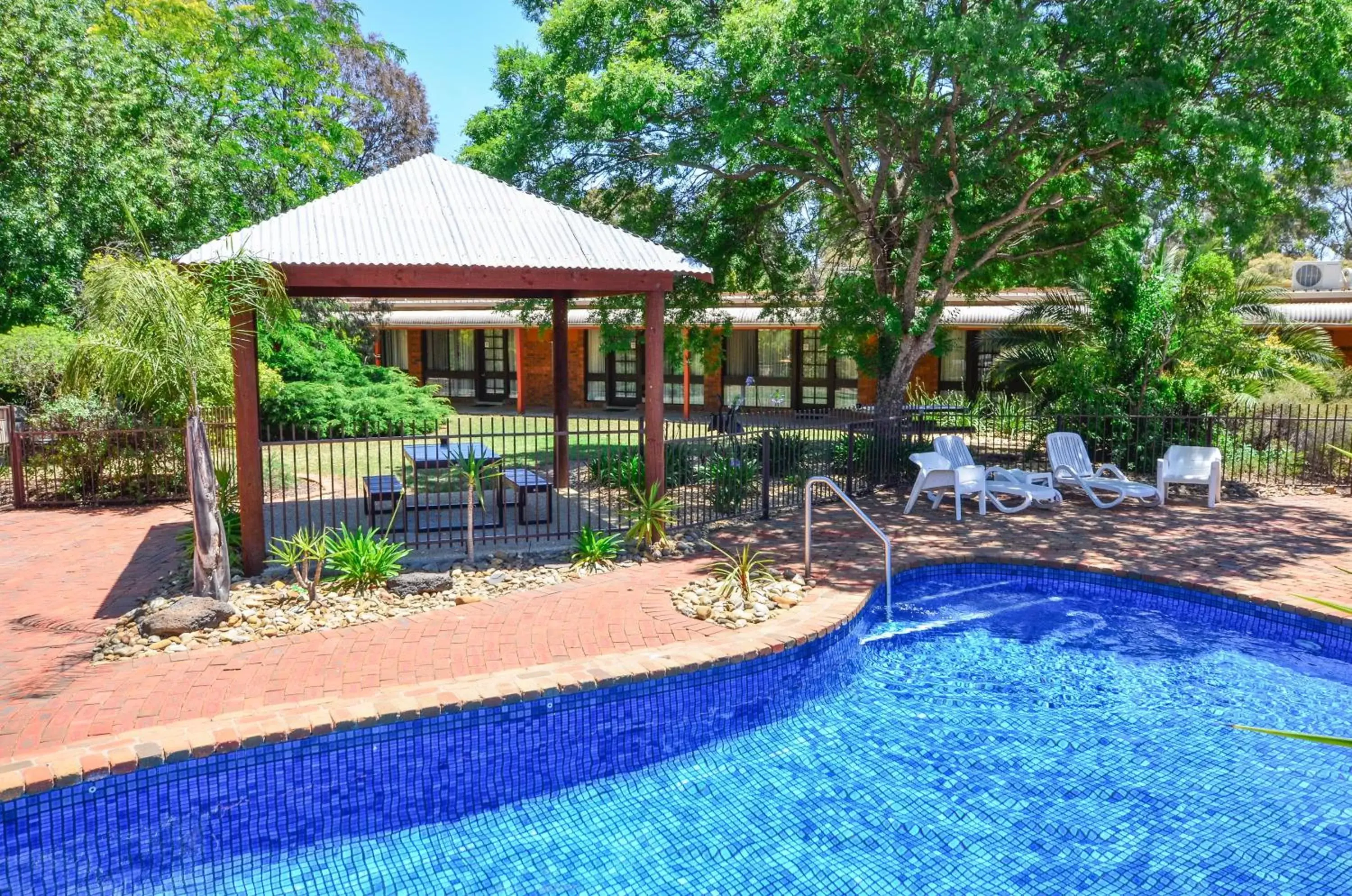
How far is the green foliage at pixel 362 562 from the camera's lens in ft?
23.3

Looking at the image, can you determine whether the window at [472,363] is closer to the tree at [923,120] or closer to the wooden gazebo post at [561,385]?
the tree at [923,120]

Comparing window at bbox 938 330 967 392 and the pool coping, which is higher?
window at bbox 938 330 967 392

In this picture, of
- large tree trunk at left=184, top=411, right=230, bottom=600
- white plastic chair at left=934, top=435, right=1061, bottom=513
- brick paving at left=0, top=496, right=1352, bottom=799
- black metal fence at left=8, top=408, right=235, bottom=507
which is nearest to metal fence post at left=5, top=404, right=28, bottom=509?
black metal fence at left=8, top=408, right=235, bottom=507

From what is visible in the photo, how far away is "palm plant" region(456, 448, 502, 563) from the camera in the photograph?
779cm

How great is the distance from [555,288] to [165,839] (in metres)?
5.22

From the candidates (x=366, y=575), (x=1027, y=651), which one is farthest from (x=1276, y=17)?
(x=366, y=575)

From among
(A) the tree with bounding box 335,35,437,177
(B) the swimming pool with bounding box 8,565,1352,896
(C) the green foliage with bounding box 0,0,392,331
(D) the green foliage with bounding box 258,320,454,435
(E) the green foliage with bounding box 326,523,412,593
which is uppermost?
(A) the tree with bounding box 335,35,437,177

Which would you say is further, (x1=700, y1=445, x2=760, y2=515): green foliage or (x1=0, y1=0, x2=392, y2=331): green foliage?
(x1=0, y1=0, x2=392, y2=331): green foliage

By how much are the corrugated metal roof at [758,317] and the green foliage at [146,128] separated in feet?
16.7

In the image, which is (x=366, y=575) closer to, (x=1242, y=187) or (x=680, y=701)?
(x=680, y=701)

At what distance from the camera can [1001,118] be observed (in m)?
12.0

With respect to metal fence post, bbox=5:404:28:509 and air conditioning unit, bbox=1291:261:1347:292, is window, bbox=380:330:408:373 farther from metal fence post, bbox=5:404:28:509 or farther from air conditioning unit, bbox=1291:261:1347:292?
air conditioning unit, bbox=1291:261:1347:292

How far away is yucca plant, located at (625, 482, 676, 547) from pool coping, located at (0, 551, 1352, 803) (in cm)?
135

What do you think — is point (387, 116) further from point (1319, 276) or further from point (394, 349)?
point (1319, 276)
